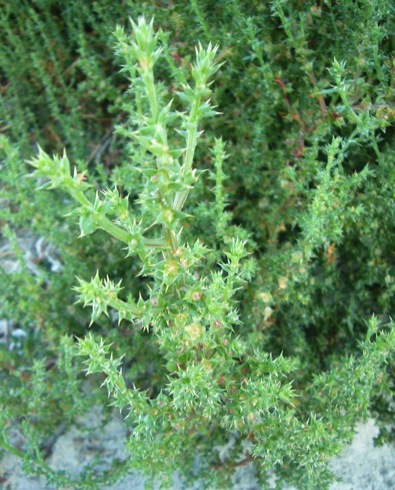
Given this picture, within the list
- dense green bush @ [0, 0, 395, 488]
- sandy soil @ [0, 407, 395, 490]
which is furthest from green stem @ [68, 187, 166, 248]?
sandy soil @ [0, 407, 395, 490]

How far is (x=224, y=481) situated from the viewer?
192 centimetres

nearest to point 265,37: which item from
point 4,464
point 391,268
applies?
point 391,268

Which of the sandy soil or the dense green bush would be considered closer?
the dense green bush

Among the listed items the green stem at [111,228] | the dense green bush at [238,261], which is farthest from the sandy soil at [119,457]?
the green stem at [111,228]

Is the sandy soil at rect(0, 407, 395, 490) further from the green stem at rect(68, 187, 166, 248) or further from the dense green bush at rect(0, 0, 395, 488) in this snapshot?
the green stem at rect(68, 187, 166, 248)

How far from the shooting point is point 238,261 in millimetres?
1795

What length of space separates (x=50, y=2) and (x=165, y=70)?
0.76 metres

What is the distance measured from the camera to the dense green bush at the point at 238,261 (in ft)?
5.18

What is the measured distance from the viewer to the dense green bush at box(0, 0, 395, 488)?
1.58m

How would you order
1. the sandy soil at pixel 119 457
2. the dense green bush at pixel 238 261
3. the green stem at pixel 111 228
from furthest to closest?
the sandy soil at pixel 119 457 < the dense green bush at pixel 238 261 < the green stem at pixel 111 228

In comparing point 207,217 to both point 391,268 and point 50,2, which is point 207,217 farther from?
point 50,2

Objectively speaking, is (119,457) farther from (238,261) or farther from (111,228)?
(111,228)

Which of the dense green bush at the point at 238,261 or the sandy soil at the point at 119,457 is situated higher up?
the dense green bush at the point at 238,261

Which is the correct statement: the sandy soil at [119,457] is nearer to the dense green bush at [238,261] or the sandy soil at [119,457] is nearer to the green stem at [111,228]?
the dense green bush at [238,261]
